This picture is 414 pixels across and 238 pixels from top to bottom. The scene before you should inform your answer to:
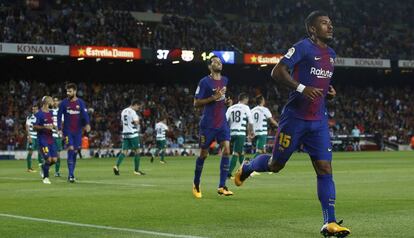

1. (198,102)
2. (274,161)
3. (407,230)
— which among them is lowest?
(407,230)

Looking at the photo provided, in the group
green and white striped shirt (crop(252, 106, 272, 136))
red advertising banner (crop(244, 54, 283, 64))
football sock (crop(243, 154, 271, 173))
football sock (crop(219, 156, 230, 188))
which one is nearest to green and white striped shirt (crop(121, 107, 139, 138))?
green and white striped shirt (crop(252, 106, 272, 136))

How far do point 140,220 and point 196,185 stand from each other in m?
4.01

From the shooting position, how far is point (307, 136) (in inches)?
365

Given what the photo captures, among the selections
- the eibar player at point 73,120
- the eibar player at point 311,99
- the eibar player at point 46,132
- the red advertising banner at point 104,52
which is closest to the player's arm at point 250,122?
the eibar player at point 73,120

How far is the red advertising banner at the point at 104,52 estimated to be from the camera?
4591cm

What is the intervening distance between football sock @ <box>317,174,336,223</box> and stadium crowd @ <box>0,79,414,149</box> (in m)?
35.5

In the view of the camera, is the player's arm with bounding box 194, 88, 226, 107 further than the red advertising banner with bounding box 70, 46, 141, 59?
No

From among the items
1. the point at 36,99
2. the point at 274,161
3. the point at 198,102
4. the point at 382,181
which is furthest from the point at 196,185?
the point at 36,99

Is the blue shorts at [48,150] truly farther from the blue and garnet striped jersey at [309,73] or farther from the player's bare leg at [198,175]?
the blue and garnet striped jersey at [309,73]

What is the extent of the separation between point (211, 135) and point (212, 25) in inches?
1645

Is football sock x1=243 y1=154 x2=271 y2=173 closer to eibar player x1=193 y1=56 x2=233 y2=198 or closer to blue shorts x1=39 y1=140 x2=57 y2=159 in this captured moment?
eibar player x1=193 y1=56 x2=233 y2=198

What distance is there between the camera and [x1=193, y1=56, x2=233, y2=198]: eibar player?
14.5 m

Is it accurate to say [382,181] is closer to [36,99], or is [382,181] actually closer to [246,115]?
[246,115]

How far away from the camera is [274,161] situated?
9.66 metres
